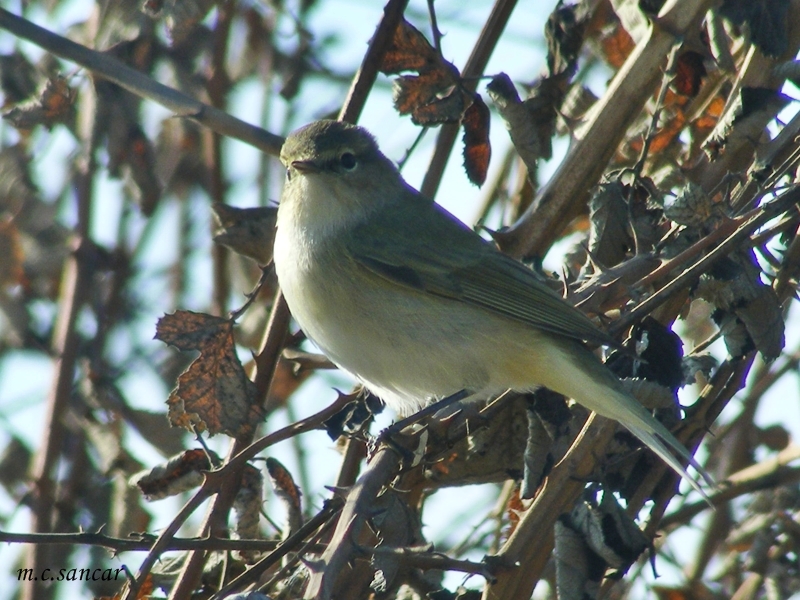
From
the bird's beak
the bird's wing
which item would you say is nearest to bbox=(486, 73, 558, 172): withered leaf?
the bird's wing

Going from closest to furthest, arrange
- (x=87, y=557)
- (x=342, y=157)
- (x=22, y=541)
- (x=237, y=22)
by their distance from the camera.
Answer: (x=22, y=541) < (x=342, y=157) < (x=87, y=557) < (x=237, y=22)

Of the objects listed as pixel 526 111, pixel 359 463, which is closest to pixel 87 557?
pixel 359 463

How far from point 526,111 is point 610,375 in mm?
845

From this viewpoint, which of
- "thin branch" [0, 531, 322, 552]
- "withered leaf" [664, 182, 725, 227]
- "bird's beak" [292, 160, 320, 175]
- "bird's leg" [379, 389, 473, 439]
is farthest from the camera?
"bird's beak" [292, 160, 320, 175]

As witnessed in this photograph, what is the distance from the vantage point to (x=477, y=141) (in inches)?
121

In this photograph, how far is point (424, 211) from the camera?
3.54m

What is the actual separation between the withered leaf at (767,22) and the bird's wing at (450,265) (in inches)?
35.1

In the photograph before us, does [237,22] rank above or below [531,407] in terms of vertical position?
above

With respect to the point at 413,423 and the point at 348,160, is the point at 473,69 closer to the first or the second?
the point at 348,160

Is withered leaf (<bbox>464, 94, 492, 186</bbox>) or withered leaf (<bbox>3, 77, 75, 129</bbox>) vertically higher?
withered leaf (<bbox>3, 77, 75, 129</bbox>)

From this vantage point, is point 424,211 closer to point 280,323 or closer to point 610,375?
point 280,323

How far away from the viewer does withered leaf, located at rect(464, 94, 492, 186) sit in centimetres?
306

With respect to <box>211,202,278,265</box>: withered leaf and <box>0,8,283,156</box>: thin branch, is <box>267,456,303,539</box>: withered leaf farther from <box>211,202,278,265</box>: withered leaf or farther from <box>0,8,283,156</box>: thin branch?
<box>0,8,283,156</box>: thin branch

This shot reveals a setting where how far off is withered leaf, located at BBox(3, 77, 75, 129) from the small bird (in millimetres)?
708
